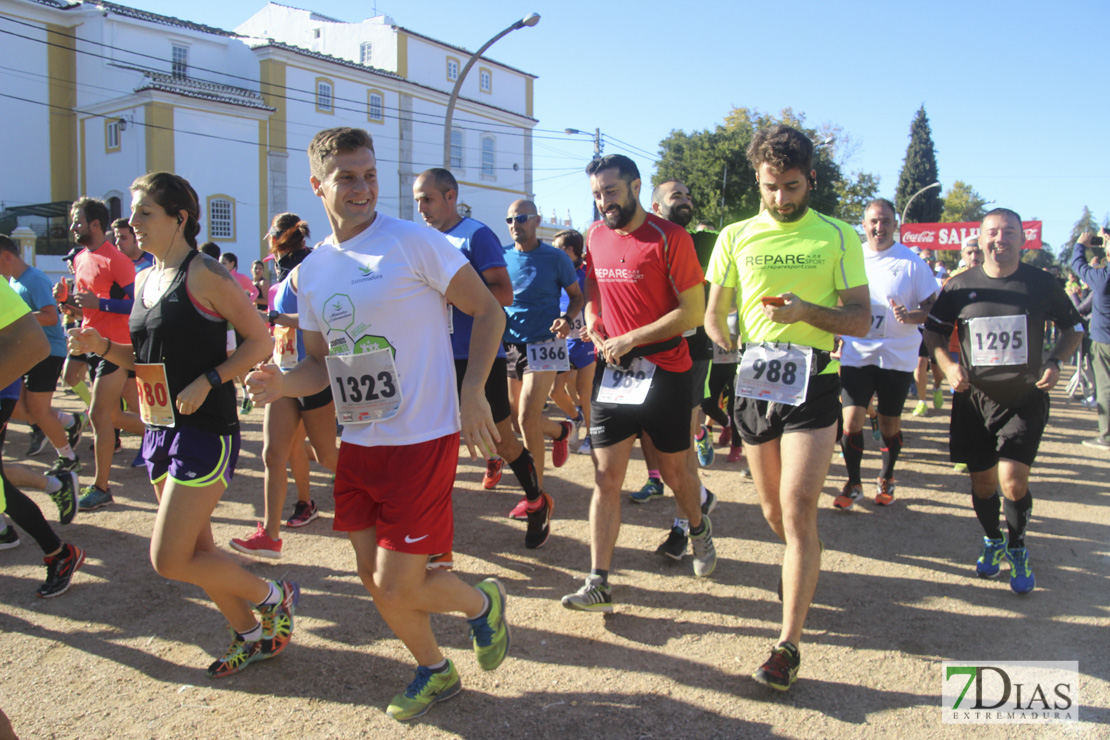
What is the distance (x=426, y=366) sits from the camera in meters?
2.76

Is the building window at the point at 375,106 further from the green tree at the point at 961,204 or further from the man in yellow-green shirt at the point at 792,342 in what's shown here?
the green tree at the point at 961,204

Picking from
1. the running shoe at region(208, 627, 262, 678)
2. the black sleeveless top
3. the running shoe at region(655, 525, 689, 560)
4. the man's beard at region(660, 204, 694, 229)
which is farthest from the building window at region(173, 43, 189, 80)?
the running shoe at region(208, 627, 262, 678)

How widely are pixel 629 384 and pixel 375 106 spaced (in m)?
39.3

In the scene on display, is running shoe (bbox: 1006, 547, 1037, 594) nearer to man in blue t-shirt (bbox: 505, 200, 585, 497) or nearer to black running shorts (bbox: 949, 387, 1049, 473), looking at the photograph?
black running shorts (bbox: 949, 387, 1049, 473)

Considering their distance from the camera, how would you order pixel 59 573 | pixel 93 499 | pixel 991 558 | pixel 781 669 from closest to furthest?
1. pixel 781 669
2. pixel 59 573
3. pixel 991 558
4. pixel 93 499

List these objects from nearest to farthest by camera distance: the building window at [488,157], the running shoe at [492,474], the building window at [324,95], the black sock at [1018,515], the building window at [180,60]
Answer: the black sock at [1018,515] → the running shoe at [492,474] → the building window at [180,60] → the building window at [324,95] → the building window at [488,157]

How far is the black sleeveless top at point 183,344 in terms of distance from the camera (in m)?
3.16

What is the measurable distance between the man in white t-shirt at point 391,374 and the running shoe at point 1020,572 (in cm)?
340

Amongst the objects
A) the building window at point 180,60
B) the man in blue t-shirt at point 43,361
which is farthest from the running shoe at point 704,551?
the building window at point 180,60

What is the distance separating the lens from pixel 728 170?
134 feet

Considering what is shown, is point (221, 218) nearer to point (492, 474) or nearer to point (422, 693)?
point (492, 474)

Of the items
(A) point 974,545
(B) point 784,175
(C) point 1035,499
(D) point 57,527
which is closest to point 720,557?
(A) point 974,545

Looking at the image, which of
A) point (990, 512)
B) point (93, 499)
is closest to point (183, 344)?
point (93, 499)

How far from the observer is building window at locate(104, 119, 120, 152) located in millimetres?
30791
